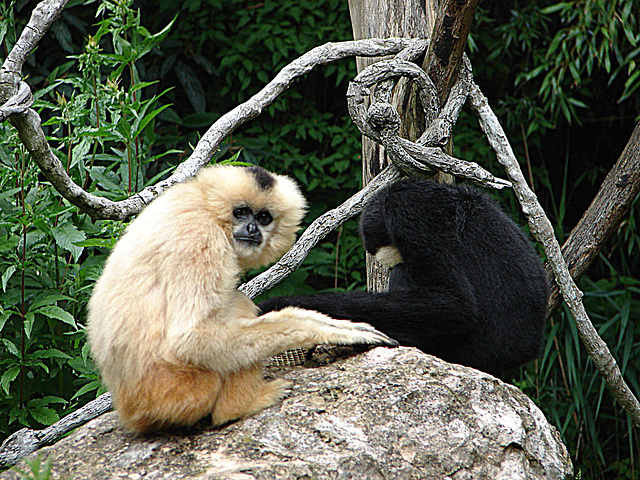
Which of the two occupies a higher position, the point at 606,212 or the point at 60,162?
the point at 60,162

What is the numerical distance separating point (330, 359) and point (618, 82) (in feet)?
14.8

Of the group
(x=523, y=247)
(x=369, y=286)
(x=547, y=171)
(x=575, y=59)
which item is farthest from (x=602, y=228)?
(x=547, y=171)

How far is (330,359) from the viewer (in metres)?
2.81

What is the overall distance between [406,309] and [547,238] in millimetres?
917

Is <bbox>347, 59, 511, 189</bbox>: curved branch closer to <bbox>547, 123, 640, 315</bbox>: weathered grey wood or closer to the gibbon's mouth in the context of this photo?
<bbox>547, 123, 640, 315</bbox>: weathered grey wood

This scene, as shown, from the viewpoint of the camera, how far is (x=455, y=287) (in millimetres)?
3307

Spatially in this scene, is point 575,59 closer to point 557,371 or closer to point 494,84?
point 494,84

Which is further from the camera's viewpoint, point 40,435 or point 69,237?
point 69,237

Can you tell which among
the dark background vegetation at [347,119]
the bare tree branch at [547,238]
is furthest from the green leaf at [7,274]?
the bare tree branch at [547,238]

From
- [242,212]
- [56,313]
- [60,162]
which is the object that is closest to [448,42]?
[242,212]

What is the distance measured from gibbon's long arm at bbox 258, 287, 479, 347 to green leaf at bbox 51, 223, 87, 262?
0.94 meters

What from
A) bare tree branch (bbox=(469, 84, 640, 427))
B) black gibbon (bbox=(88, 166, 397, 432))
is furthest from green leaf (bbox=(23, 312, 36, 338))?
bare tree branch (bbox=(469, 84, 640, 427))

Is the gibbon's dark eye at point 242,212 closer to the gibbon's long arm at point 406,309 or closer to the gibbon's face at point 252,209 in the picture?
the gibbon's face at point 252,209

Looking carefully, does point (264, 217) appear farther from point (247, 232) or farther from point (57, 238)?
point (57, 238)
